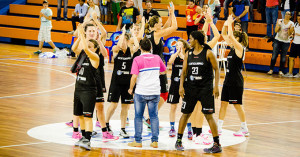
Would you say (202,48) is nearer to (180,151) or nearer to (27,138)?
(180,151)

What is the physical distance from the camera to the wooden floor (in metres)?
7.30

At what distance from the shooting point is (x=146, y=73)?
24.4 feet

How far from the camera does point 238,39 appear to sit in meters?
8.48

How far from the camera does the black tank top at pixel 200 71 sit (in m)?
7.27

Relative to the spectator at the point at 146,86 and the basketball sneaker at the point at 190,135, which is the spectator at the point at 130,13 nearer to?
the basketball sneaker at the point at 190,135

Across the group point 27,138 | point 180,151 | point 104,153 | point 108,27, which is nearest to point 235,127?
point 180,151

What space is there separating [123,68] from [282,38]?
1010 cm

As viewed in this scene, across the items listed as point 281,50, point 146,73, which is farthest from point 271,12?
point 146,73

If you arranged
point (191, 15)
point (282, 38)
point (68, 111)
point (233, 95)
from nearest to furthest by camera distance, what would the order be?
point (233, 95), point (68, 111), point (282, 38), point (191, 15)

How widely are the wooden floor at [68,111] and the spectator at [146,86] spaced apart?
37 centimetres

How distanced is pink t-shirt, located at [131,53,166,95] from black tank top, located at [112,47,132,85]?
773 mm

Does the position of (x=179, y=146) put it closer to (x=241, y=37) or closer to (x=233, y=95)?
(x=233, y=95)

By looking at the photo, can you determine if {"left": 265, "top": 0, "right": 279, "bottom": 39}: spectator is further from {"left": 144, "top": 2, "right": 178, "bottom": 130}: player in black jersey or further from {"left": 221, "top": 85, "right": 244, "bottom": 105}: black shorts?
{"left": 221, "top": 85, "right": 244, "bottom": 105}: black shorts

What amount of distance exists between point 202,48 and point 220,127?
1.88 m
